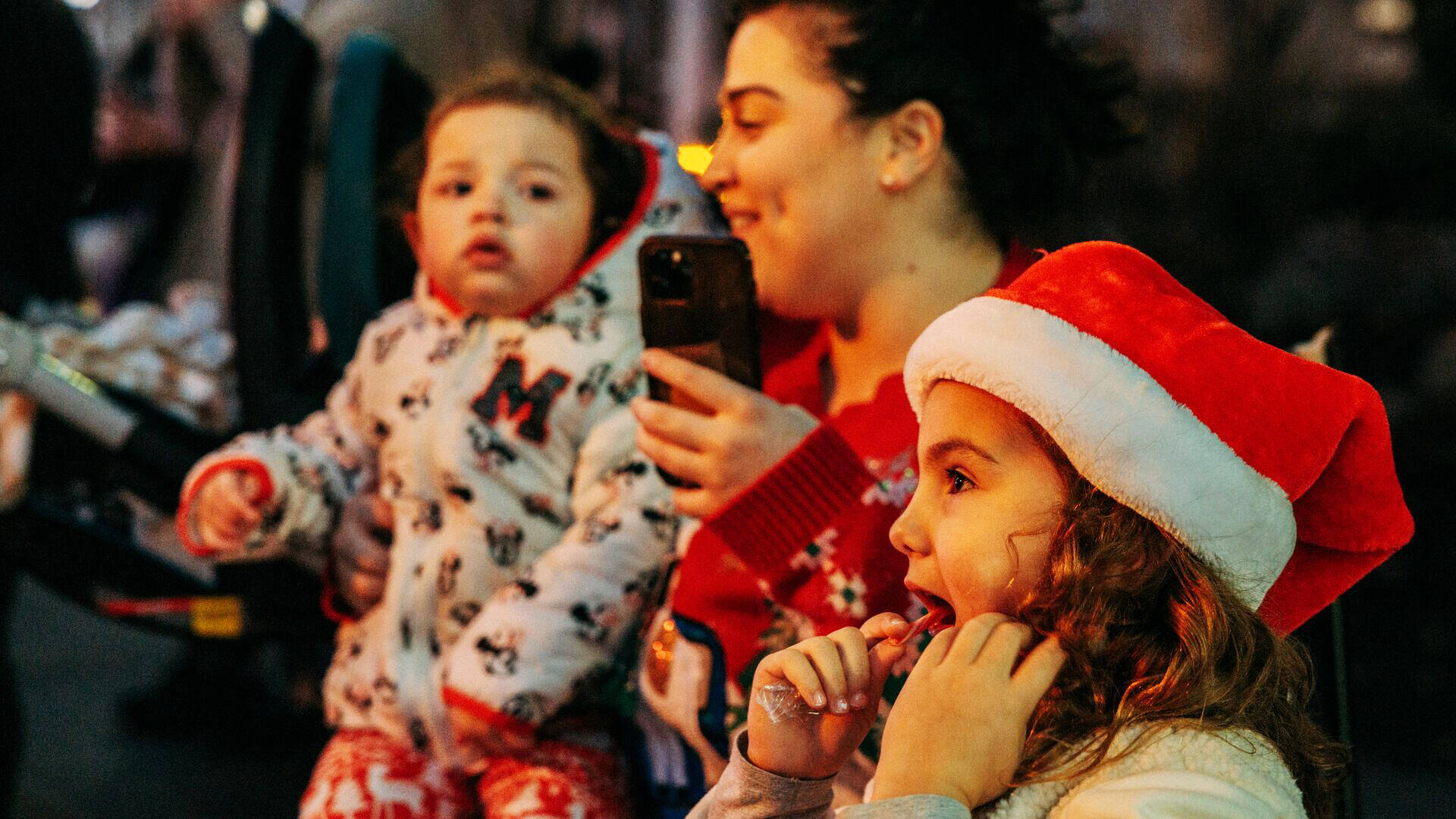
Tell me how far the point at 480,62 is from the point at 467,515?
61.7 inches

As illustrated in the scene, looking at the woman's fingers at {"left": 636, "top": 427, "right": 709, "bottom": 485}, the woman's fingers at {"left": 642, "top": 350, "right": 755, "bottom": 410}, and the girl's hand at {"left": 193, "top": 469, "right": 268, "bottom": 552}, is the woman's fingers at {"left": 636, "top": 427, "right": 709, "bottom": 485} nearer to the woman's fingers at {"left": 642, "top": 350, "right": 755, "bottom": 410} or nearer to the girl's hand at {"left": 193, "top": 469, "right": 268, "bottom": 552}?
the woman's fingers at {"left": 642, "top": 350, "right": 755, "bottom": 410}

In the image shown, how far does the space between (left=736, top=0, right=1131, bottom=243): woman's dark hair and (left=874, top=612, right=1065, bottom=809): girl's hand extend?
1.74 ft

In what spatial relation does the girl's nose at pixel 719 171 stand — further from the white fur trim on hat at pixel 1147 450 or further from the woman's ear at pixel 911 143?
the white fur trim on hat at pixel 1147 450

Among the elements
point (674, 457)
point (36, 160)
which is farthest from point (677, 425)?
point (36, 160)

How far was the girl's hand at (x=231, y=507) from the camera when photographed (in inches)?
51.4

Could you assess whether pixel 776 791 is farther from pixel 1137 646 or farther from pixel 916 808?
pixel 1137 646

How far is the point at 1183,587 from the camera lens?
708 millimetres

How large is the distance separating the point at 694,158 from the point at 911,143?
0.30 meters

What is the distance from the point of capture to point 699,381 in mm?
966

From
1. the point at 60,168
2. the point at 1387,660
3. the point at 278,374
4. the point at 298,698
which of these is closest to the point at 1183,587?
the point at 278,374

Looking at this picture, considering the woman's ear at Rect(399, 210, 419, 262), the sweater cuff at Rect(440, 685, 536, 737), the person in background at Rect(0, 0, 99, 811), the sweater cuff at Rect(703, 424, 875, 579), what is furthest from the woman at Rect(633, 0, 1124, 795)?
the person in background at Rect(0, 0, 99, 811)

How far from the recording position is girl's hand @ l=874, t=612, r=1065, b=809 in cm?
67

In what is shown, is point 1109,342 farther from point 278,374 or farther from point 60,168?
point 60,168

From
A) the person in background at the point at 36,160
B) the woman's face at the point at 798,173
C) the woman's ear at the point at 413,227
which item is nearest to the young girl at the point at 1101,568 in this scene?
the woman's face at the point at 798,173
